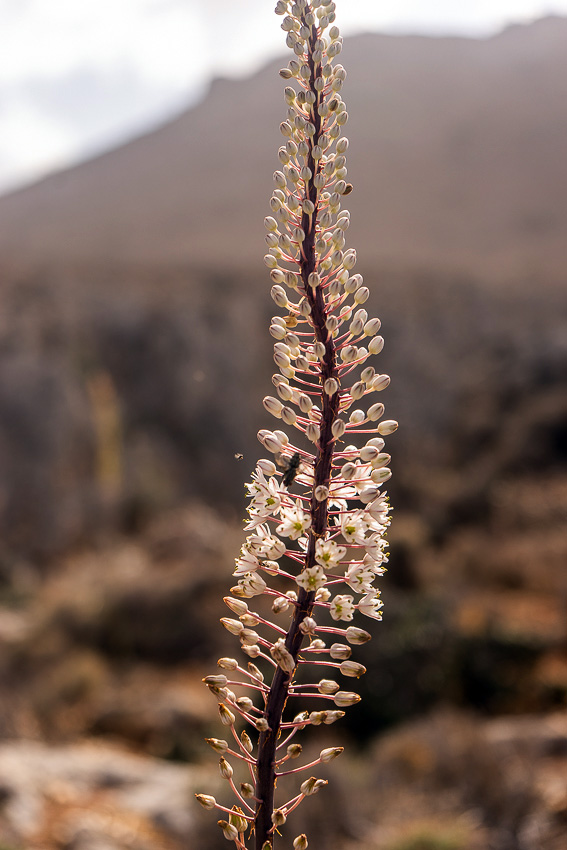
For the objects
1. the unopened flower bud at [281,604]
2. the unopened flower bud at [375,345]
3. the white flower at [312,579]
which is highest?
the unopened flower bud at [375,345]

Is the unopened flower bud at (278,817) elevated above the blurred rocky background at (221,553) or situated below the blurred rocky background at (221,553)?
below

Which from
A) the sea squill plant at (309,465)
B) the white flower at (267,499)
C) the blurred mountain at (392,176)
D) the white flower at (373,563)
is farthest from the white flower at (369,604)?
the blurred mountain at (392,176)

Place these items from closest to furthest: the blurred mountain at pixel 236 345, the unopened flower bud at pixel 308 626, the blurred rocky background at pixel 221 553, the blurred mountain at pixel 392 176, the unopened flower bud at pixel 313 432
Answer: the unopened flower bud at pixel 308 626 < the unopened flower bud at pixel 313 432 < the blurred rocky background at pixel 221 553 < the blurred mountain at pixel 236 345 < the blurred mountain at pixel 392 176

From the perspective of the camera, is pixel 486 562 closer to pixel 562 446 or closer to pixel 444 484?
pixel 444 484

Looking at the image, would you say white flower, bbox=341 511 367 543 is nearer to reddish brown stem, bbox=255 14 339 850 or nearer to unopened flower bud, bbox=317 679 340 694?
reddish brown stem, bbox=255 14 339 850

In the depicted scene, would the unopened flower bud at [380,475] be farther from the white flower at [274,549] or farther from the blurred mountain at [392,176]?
the blurred mountain at [392,176]

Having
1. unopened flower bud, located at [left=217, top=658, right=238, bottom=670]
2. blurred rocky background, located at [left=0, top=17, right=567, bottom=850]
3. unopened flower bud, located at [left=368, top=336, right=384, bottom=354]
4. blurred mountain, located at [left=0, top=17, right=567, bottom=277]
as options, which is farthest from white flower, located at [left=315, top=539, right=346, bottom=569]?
blurred mountain, located at [left=0, top=17, right=567, bottom=277]

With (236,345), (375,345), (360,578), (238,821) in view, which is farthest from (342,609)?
(236,345)

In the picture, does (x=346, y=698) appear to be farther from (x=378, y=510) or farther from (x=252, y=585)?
(x=378, y=510)
